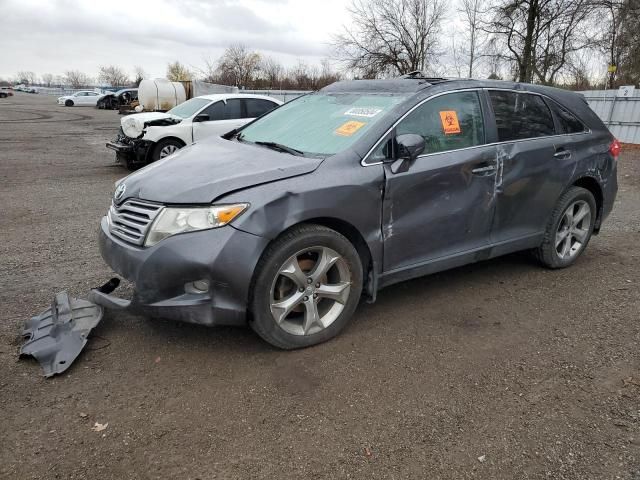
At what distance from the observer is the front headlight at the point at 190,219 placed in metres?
2.83

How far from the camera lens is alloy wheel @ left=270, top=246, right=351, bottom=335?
3.05 meters

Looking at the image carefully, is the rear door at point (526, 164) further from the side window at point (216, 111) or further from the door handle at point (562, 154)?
the side window at point (216, 111)

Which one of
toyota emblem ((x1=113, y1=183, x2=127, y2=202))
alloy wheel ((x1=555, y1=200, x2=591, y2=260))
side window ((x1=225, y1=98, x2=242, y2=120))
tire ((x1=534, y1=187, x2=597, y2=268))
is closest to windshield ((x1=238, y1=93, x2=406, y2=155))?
toyota emblem ((x1=113, y1=183, x2=127, y2=202))

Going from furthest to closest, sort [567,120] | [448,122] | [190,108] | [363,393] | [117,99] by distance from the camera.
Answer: [117,99]
[190,108]
[567,120]
[448,122]
[363,393]

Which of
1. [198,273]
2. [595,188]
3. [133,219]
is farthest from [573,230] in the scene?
[133,219]

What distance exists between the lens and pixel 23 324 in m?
3.47

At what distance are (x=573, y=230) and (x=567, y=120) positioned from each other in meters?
1.04

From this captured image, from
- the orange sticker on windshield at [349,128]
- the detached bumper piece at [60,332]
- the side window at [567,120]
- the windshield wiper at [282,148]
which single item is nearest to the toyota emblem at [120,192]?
the detached bumper piece at [60,332]

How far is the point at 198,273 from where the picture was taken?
280cm

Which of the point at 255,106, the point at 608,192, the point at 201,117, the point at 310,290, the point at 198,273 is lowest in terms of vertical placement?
the point at 310,290

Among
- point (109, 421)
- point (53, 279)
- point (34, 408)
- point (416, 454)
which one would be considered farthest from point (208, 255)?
point (53, 279)

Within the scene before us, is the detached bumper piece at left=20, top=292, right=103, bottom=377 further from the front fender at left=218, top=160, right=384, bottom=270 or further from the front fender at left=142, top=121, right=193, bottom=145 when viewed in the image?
the front fender at left=142, top=121, right=193, bottom=145

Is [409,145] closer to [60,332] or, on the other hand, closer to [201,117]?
[60,332]

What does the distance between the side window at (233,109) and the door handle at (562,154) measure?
754 cm
